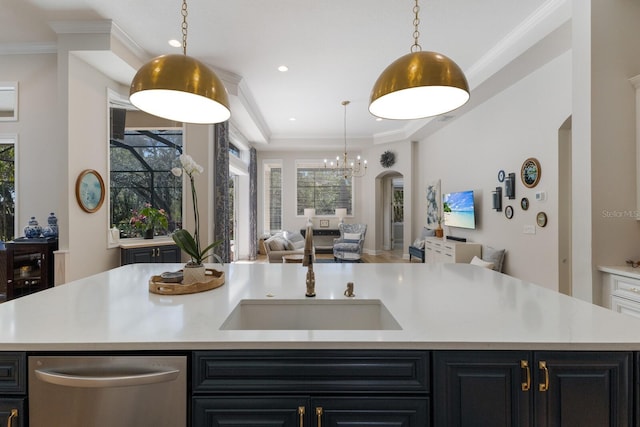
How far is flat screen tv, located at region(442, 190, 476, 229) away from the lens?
4785 millimetres

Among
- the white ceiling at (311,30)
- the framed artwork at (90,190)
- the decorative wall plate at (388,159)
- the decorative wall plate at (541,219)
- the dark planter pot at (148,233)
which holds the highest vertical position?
the white ceiling at (311,30)

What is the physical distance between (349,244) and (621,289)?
4.95 metres

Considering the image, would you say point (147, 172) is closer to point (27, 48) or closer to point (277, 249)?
point (27, 48)

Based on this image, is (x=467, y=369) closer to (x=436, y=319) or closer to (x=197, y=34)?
(x=436, y=319)

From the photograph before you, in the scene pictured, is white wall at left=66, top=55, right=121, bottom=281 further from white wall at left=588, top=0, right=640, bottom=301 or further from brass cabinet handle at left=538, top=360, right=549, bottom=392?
white wall at left=588, top=0, right=640, bottom=301

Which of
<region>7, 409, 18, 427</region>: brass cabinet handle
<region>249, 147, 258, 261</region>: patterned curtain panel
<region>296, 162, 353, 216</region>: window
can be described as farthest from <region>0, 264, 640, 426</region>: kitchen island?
<region>296, 162, 353, 216</region>: window

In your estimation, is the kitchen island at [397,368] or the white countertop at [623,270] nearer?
the kitchen island at [397,368]

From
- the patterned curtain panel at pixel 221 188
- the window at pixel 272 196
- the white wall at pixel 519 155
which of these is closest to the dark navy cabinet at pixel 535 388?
the white wall at pixel 519 155

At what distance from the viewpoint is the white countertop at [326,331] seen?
37.0 inches

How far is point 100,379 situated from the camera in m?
0.91

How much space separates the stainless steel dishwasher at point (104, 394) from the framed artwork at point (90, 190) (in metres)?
3.10

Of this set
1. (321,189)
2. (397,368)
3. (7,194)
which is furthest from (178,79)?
(321,189)

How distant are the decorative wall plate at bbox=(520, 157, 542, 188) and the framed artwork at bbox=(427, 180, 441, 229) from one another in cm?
234

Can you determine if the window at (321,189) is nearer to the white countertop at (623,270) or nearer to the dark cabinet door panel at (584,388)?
the white countertop at (623,270)
